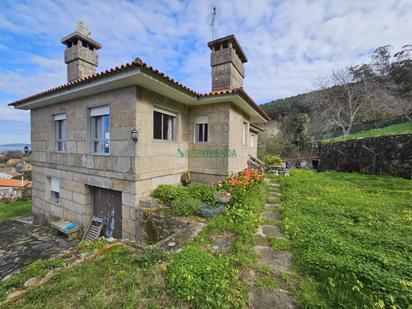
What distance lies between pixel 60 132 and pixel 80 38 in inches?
178

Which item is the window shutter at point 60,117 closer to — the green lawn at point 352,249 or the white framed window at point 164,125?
the white framed window at point 164,125

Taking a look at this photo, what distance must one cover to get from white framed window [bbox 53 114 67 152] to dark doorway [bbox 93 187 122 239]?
283cm

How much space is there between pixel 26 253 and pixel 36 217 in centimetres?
391

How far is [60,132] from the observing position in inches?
316

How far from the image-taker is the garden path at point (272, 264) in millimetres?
2162

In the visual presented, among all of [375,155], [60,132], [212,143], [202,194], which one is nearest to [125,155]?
[202,194]

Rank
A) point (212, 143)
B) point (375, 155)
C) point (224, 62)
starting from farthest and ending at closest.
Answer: point (375, 155)
point (224, 62)
point (212, 143)

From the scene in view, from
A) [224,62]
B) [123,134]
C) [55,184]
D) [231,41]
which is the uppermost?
[231,41]

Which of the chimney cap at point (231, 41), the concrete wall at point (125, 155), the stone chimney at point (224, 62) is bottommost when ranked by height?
the concrete wall at point (125, 155)

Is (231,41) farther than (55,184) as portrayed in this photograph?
No

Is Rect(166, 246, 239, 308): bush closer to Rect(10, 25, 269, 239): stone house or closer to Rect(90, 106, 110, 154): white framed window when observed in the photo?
Rect(10, 25, 269, 239): stone house

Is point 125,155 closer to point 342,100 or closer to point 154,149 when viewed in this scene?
point 154,149

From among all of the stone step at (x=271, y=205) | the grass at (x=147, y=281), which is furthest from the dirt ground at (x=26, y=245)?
the stone step at (x=271, y=205)

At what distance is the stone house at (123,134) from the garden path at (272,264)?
2.95 m
